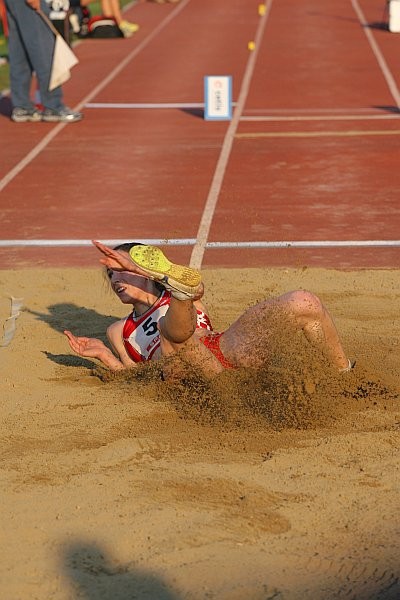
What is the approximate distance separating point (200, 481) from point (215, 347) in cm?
102

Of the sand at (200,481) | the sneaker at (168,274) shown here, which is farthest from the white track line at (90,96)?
the sneaker at (168,274)

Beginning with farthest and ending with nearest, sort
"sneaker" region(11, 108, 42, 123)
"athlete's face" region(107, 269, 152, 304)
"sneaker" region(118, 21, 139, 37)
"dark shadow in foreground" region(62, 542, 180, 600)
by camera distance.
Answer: "sneaker" region(118, 21, 139, 37) < "sneaker" region(11, 108, 42, 123) < "athlete's face" region(107, 269, 152, 304) < "dark shadow in foreground" region(62, 542, 180, 600)

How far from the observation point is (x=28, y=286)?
25.8 ft

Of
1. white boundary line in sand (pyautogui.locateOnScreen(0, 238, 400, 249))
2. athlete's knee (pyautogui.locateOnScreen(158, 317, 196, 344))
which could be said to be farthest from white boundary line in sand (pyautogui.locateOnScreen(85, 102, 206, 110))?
athlete's knee (pyautogui.locateOnScreen(158, 317, 196, 344))

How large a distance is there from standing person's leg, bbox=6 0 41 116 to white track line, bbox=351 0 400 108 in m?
4.49

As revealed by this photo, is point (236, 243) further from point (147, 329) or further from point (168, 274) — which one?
point (168, 274)

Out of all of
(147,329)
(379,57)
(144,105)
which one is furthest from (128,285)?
(379,57)

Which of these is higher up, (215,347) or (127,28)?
(215,347)

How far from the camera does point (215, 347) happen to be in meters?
5.61

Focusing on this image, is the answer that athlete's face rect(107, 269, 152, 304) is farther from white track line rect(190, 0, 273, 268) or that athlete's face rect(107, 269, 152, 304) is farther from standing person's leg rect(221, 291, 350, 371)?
white track line rect(190, 0, 273, 268)

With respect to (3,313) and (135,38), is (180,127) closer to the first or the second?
(3,313)

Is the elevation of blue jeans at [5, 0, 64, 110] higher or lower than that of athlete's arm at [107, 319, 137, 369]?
lower

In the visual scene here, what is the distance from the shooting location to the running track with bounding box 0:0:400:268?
29.1ft

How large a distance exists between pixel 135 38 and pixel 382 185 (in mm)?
12288
